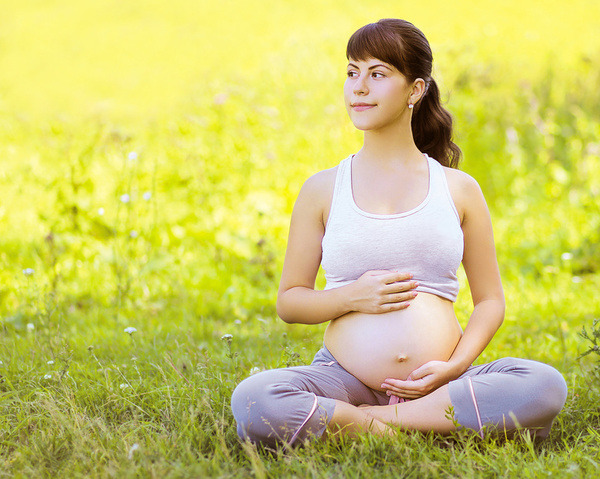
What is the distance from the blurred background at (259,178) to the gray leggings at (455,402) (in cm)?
85

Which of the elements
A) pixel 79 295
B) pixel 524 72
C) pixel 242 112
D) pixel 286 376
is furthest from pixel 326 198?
pixel 524 72

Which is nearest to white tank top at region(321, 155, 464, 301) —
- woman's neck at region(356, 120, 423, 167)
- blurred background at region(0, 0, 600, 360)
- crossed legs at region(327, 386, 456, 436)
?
woman's neck at region(356, 120, 423, 167)

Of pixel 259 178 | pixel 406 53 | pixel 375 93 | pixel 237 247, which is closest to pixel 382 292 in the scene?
pixel 375 93

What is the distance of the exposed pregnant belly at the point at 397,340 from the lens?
2.18 m

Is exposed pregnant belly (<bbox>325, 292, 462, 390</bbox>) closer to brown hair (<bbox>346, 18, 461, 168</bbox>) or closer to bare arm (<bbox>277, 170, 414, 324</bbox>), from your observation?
bare arm (<bbox>277, 170, 414, 324</bbox>)

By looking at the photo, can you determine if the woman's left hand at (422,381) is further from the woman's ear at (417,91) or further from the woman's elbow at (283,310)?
the woman's ear at (417,91)

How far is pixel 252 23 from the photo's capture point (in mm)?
11734

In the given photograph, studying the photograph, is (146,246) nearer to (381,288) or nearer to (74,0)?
(381,288)

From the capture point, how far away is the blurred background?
3.76 meters

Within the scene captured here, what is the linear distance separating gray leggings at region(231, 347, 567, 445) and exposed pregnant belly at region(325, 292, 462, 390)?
129mm

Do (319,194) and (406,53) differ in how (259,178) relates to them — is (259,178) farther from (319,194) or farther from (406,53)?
(406,53)

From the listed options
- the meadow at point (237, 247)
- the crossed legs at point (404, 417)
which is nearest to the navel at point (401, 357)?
the crossed legs at point (404, 417)

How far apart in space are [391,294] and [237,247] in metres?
2.22

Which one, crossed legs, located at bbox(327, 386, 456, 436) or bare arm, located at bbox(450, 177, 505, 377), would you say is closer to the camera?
crossed legs, located at bbox(327, 386, 456, 436)
